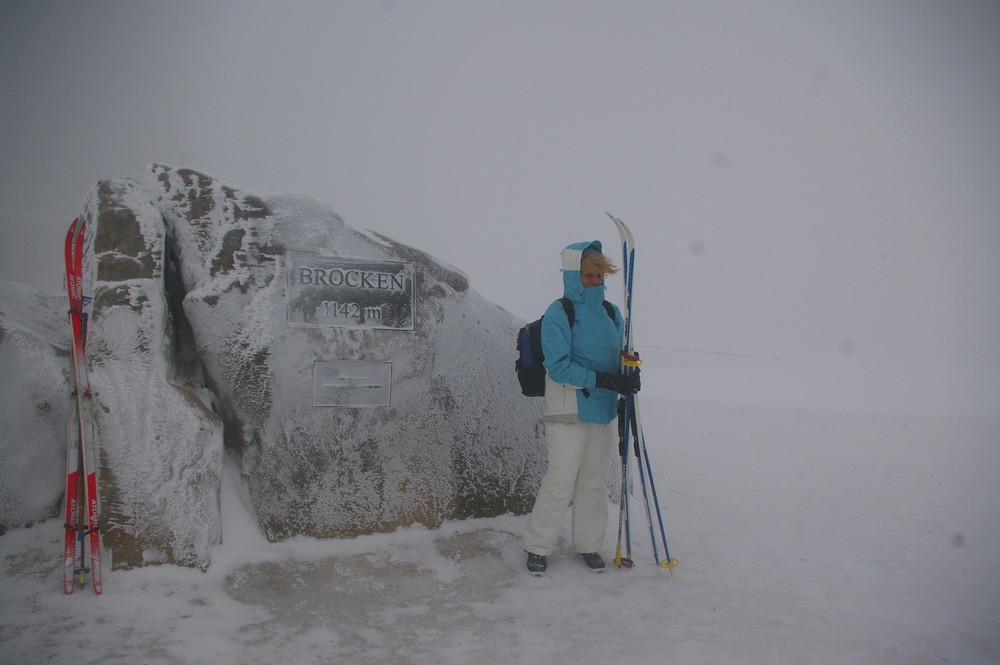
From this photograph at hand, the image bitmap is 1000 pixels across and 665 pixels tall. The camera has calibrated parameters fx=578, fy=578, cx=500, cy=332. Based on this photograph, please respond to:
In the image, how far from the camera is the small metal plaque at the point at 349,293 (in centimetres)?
395

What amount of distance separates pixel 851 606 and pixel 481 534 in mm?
2310

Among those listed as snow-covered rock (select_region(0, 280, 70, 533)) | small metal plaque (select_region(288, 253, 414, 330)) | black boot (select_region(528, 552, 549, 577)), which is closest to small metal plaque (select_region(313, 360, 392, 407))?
small metal plaque (select_region(288, 253, 414, 330))

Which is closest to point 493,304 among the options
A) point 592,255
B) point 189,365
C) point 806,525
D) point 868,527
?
point 592,255

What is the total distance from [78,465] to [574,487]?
3002 millimetres

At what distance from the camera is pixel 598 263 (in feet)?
12.3

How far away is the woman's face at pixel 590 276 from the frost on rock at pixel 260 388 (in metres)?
1.12

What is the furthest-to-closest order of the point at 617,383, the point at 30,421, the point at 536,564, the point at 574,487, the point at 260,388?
the point at 30,421, the point at 574,487, the point at 260,388, the point at 536,564, the point at 617,383

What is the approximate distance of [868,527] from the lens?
4859mm

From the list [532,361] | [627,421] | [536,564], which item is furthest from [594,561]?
[532,361]

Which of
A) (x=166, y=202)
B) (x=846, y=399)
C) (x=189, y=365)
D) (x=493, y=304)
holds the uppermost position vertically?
(x=166, y=202)

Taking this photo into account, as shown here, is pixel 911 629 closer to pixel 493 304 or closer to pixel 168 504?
pixel 493 304

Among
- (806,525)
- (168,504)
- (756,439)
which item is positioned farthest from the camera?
(756,439)

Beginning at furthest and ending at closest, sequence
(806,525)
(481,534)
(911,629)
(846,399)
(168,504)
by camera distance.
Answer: (846,399) < (806,525) < (481,534) < (168,504) < (911,629)

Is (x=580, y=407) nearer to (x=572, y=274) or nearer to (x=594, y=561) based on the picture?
(x=572, y=274)
